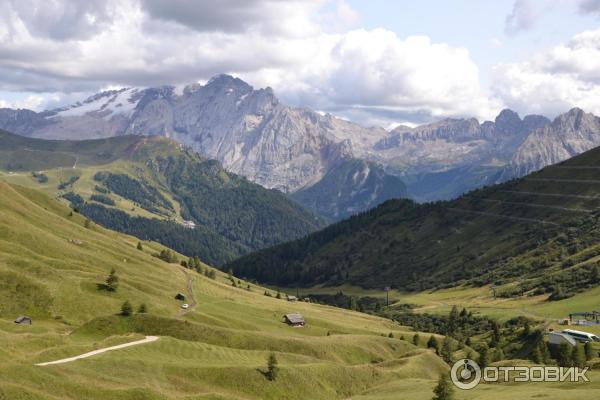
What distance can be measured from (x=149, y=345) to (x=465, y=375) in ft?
205

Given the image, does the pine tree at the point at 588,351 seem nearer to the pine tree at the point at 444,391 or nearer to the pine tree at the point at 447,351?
the pine tree at the point at 447,351

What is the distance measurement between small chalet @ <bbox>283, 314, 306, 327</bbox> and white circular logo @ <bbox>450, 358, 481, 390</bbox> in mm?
63870

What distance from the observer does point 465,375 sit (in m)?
111

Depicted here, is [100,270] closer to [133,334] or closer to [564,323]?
[133,334]

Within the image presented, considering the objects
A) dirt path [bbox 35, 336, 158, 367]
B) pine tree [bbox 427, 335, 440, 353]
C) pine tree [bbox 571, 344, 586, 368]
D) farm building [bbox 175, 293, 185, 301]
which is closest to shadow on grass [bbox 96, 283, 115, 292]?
farm building [bbox 175, 293, 185, 301]

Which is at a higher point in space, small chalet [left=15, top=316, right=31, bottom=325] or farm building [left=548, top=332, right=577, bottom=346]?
farm building [left=548, top=332, right=577, bottom=346]

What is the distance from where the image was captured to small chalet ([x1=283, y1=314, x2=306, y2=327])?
17788 cm

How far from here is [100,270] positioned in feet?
579

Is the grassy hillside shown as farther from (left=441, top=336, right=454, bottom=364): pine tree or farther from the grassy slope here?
(left=441, top=336, right=454, bottom=364): pine tree

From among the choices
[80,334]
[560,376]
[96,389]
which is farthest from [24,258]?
[560,376]

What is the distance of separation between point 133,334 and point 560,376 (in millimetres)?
80558

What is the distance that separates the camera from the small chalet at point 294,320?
177875mm

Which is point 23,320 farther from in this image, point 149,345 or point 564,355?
point 564,355

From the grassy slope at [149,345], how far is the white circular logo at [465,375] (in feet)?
40.5
